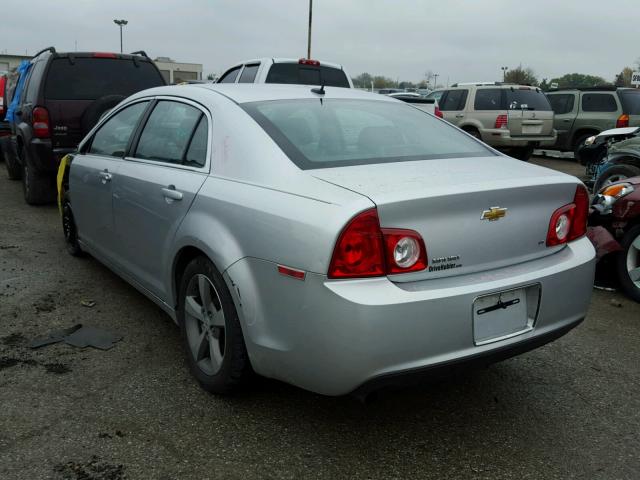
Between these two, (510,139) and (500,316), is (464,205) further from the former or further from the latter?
(510,139)

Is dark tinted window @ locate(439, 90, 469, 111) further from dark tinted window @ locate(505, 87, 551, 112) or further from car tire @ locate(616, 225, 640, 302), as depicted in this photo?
car tire @ locate(616, 225, 640, 302)

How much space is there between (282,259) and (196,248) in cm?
78

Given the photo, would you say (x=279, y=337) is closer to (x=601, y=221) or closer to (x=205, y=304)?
(x=205, y=304)

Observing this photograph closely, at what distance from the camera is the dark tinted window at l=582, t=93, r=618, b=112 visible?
540 inches

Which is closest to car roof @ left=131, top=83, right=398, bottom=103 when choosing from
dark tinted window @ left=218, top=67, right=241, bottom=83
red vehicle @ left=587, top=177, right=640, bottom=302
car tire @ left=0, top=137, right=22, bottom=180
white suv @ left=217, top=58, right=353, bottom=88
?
red vehicle @ left=587, top=177, right=640, bottom=302

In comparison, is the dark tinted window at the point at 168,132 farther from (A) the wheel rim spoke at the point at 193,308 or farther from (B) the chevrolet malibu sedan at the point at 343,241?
(A) the wheel rim spoke at the point at 193,308

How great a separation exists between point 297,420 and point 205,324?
26.1 inches

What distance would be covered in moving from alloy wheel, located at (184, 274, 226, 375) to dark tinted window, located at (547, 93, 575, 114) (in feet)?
45.1

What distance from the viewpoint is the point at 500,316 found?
2510mm

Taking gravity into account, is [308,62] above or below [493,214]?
above

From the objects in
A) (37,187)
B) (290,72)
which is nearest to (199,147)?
(37,187)

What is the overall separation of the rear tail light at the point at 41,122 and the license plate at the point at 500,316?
652cm

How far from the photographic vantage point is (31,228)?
22.2 feet

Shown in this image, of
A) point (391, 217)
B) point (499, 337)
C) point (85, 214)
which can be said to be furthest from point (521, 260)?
point (85, 214)
